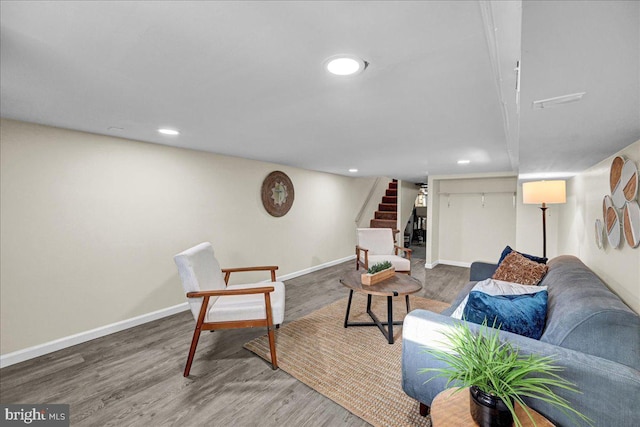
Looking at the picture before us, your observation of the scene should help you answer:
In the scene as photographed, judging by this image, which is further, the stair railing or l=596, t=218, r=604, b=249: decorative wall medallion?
the stair railing

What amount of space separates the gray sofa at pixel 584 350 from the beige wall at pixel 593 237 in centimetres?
21

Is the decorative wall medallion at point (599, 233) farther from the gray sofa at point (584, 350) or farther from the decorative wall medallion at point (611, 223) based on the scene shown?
the gray sofa at point (584, 350)

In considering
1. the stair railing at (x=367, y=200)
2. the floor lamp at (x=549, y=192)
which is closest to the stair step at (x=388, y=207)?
the stair railing at (x=367, y=200)

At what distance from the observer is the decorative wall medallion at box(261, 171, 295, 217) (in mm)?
4355

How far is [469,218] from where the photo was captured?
5723 millimetres

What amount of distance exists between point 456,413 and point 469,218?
533 cm

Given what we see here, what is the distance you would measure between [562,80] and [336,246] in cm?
528

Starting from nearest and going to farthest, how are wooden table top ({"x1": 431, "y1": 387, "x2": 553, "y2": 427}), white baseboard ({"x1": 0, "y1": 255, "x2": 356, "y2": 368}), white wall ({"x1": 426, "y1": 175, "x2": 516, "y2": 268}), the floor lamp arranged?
1. wooden table top ({"x1": 431, "y1": 387, "x2": 553, "y2": 427})
2. white baseboard ({"x1": 0, "y1": 255, "x2": 356, "y2": 368})
3. the floor lamp
4. white wall ({"x1": 426, "y1": 175, "x2": 516, "y2": 268})

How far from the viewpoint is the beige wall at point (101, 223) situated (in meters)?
2.30

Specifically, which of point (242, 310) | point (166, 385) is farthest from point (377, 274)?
point (166, 385)

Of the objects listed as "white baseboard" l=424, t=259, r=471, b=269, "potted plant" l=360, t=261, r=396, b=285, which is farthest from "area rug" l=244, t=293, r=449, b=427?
"white baseboard" l=424, t=259, r=471, b=269

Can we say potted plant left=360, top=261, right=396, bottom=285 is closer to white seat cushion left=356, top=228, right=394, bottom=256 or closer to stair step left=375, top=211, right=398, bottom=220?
white seat cushion left=356, top=228, right=394, bottom=256

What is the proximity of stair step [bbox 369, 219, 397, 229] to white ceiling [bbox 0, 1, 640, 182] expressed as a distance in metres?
4.51

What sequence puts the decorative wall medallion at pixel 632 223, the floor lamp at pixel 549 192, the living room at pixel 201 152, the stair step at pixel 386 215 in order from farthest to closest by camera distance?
the stair step at pixel 386 215 → the floor lamp at pixel 549 192 → the decorative wall medallion at pixel 632 223 → the living room at pixel 201 152
